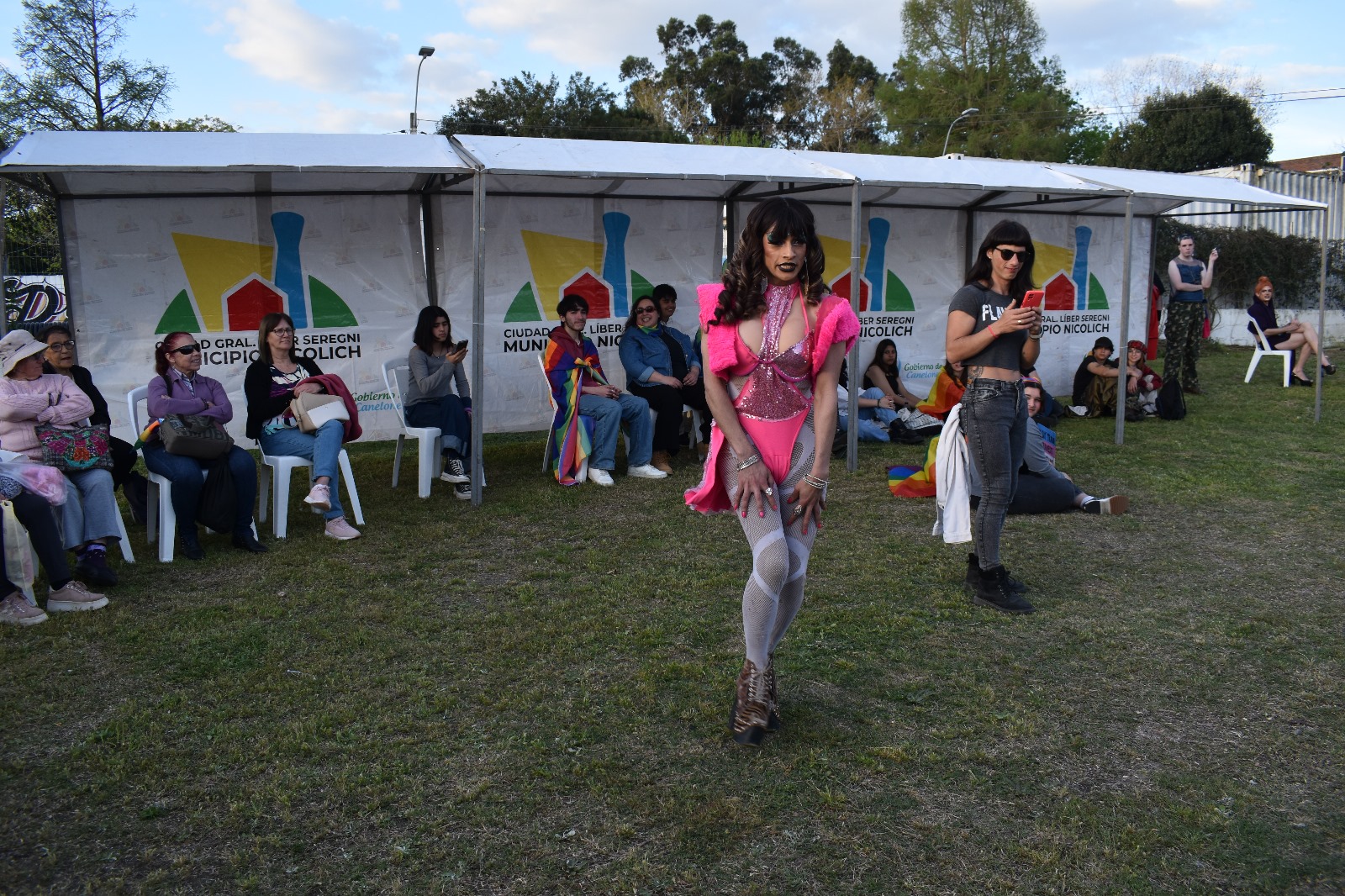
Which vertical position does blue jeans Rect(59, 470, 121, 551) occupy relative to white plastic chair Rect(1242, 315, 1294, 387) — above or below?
below

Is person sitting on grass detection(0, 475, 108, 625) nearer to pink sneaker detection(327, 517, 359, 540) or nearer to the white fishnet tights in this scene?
pink sneaker detection(327, 517, 359, 540)

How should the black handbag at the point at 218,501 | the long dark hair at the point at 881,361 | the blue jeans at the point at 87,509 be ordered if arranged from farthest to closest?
the long dark hair at the point at 881,361
the black handbag at the point at 218,501
the blue jeans at the point at 87,509

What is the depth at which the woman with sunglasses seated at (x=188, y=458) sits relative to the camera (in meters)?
5.74

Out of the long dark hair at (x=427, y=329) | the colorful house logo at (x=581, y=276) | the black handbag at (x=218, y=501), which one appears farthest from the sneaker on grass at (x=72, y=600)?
the colorful house logo at (x=581, y=276)

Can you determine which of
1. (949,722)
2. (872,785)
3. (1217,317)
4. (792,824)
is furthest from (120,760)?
(1217,317)

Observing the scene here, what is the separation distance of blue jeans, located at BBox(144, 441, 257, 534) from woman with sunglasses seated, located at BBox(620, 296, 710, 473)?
3.28 m

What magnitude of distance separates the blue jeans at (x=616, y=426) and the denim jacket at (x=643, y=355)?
0.31 metres

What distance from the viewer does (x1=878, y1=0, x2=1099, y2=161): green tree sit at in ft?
142

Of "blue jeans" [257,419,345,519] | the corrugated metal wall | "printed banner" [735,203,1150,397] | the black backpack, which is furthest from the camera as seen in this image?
the corrugated metal wall

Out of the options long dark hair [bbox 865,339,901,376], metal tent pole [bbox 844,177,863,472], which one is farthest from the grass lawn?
long dark hair [bbox 865,339,901,376]

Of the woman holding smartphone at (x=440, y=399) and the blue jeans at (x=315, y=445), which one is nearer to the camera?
the blue jeans at (x=315, y=445)

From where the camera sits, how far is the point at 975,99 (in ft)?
144

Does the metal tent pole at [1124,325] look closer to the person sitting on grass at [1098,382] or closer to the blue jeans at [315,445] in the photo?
the person sitting on grass at [1098,382]

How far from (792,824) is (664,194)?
7403mm
